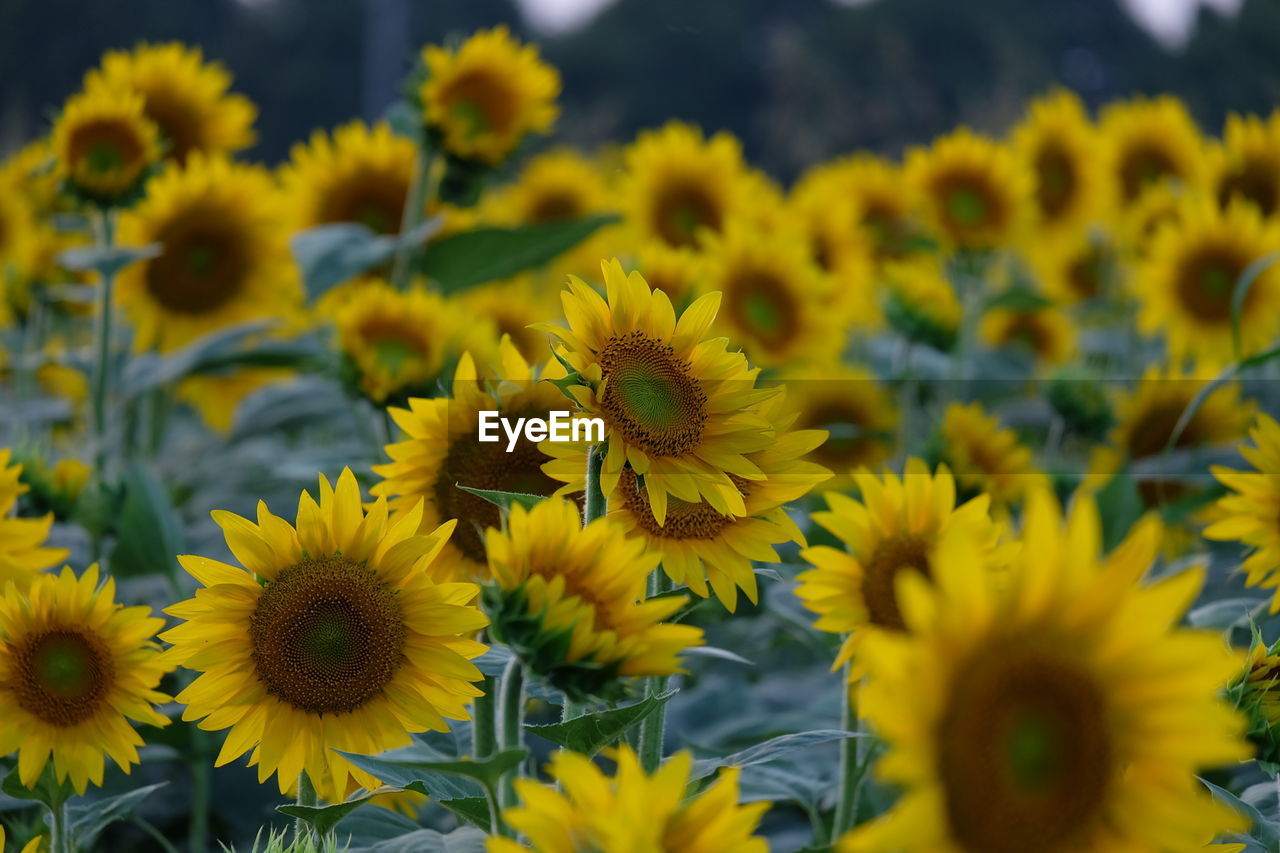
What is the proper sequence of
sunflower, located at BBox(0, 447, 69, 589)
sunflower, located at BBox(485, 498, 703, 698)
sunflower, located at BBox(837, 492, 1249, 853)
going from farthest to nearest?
sunflower, located at BBox(0, 447, 69, 589) < sunflower, located at BBox(485, 498, 703, 698) < sunflower, located at BBox(837, 492, 1249, 853)

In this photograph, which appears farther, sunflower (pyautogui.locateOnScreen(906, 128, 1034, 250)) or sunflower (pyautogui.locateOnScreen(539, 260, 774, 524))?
sunflower (pyautogui.locateOnScreen(906, 128, 1034, 250))

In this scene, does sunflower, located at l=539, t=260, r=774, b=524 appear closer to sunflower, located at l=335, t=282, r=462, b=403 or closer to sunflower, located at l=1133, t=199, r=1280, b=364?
sunflower, located at l=335, t=282, r=462, b=403

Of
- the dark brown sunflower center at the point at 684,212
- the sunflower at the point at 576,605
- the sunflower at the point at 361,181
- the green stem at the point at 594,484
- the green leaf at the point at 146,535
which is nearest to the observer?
the sunflower at the point at 576,605

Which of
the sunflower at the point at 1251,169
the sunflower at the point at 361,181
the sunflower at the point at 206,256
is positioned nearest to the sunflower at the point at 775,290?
the sunflower at the point at 361,181

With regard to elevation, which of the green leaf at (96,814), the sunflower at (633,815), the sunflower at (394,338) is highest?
the sunflower at (394,338)

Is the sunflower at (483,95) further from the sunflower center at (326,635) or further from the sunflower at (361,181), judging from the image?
the sunflower center at (326,635)

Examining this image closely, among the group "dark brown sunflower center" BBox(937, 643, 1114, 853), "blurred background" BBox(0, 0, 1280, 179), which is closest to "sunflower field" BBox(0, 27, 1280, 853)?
"dark brown sunflower center" BBox(937, 643, 1114, 853)

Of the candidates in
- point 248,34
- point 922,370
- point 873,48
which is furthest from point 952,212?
point 248,34
